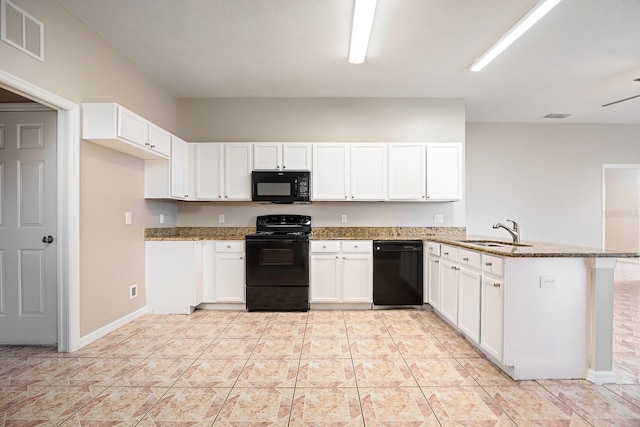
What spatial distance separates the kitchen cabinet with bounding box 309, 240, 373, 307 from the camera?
13.2ft

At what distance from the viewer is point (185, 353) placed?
275 cm

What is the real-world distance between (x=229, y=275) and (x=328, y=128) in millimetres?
2384

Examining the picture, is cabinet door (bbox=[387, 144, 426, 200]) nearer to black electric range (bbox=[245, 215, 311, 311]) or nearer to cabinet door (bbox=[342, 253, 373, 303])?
cabinet door (bbox=[342, 253, 373, 303])

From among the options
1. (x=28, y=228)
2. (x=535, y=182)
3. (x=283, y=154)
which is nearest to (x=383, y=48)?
(x=283, y=154)

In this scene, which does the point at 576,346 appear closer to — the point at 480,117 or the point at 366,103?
the point at 366,103

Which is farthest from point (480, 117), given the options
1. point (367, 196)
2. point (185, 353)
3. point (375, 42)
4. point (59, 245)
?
point (59, 245)

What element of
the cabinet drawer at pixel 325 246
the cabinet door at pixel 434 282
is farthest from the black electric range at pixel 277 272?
the cabinet door at pixel 434 282

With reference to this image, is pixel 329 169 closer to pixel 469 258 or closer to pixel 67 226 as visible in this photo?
pixel 469 258

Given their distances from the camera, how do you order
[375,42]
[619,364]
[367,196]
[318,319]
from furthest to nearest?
1. [367,196]
2. [318,319]
3. [375,42]
4. [619,364]

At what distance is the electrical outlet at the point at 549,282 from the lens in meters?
2.28

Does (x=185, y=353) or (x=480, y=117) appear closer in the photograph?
(x=185, y=353)

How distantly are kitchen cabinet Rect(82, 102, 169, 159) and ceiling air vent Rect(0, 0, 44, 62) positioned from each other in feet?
1.70

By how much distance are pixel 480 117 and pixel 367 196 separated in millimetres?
2688

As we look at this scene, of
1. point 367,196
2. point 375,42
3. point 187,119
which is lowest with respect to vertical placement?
point 367,196
